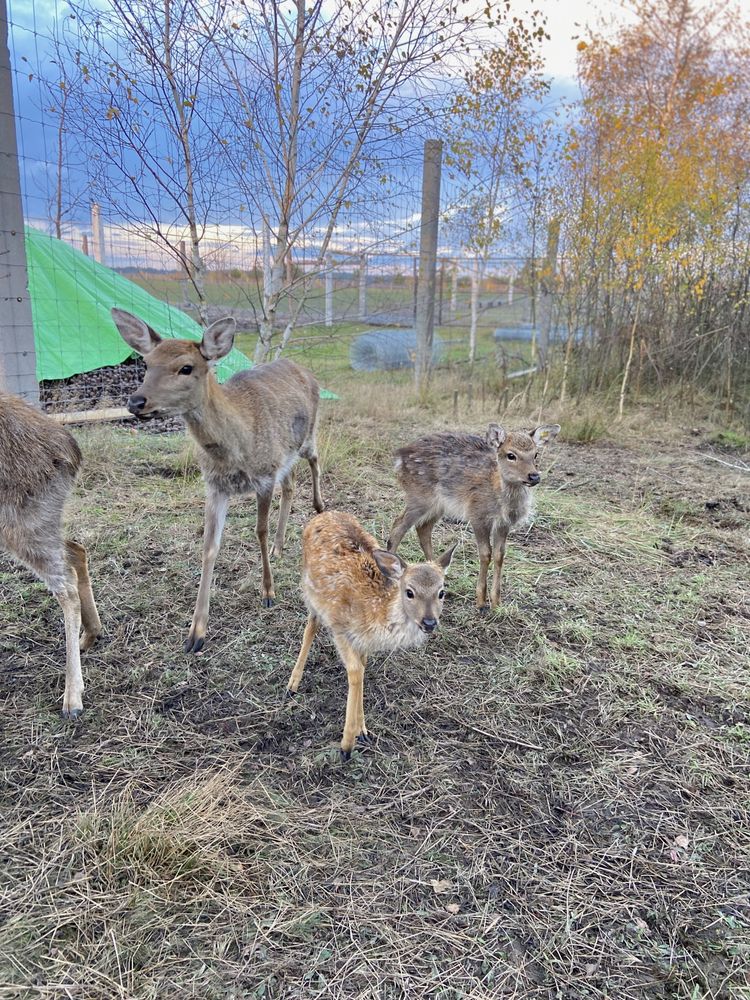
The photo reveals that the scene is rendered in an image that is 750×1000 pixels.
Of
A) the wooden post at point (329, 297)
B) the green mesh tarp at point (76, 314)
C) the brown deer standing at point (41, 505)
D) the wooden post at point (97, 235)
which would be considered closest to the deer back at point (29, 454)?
the brown deer standing at point (41, 505)

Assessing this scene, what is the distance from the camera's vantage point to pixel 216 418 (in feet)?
13.1

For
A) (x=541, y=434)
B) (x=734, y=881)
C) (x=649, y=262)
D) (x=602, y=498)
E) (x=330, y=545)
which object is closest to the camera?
(x=734, y=881)

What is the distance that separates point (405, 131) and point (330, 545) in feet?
16.2

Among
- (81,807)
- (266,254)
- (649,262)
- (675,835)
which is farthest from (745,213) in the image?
(81,807)

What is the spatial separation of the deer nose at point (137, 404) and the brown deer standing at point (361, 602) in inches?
45.1

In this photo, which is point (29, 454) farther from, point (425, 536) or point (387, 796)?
point (425, 536)

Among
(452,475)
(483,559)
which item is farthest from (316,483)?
(483,559)

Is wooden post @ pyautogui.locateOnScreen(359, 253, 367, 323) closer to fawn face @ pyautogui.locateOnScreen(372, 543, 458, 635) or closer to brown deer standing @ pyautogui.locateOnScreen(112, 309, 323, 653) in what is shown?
brown deer standing @ pyautogui.locateOnScreen(112, 309, 323, 653)

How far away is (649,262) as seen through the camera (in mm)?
9727

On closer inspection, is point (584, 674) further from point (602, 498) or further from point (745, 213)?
point (745, 213)

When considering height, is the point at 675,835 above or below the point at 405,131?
below

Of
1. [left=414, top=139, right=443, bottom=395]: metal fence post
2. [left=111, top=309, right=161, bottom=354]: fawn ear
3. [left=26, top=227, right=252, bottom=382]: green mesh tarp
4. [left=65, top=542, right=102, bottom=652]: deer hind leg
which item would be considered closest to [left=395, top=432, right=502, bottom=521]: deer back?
[left=111, top=309, right=161, bottom=354]: fawn ear

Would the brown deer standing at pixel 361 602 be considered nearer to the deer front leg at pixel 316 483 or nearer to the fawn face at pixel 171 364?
the fawn face at pixel 171 364

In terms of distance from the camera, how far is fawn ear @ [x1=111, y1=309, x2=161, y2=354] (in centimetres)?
394
